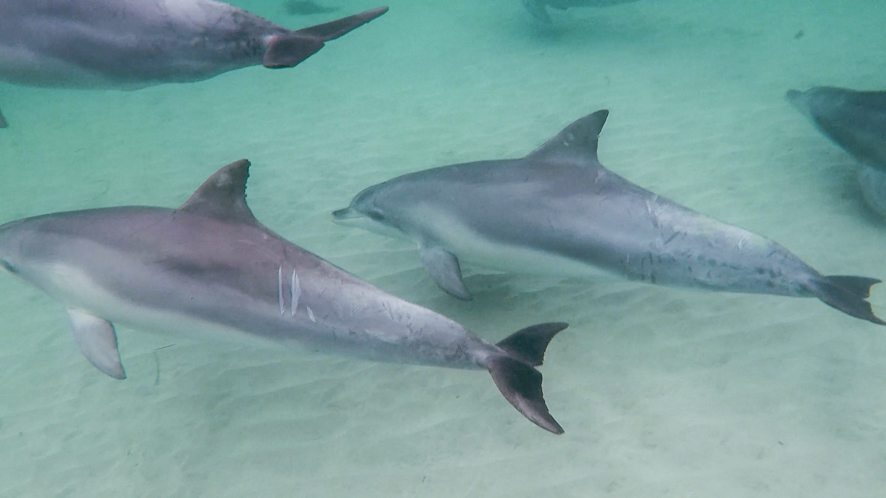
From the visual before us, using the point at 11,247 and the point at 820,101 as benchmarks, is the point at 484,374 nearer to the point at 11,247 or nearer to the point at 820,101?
the point at 11,247

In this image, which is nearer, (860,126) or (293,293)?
(293,293)

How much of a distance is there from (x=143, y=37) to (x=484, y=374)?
10.6 ft

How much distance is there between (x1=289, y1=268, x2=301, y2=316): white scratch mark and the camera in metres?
3.60

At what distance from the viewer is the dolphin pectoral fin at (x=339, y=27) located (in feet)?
11.3

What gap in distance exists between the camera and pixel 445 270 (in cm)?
A: 480

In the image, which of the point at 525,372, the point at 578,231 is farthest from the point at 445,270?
the point at 525,372

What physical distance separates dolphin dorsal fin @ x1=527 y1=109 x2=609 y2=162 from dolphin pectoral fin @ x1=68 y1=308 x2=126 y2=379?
336cm

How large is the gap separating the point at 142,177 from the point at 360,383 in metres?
6.55

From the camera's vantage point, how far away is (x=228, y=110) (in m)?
12.4

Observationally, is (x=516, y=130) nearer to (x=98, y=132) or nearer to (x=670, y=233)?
(x=670, y=233)

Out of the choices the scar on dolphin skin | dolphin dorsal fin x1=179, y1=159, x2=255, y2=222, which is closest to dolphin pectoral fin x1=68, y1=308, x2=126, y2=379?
dolphin dorsal fin x1=179, y1=159, x2=255, y2=222

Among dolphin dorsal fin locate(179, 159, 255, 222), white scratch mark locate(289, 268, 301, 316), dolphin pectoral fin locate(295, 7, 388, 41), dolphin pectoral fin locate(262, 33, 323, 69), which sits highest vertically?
dolphin pectoral fin locate(295, 7, 388, 41)

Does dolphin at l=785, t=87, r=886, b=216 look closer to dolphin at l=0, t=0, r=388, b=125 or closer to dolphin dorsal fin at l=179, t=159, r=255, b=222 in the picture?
dolphin at l=0, t=0, r=388, b=125

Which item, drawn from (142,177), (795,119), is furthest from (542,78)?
(142,177)
